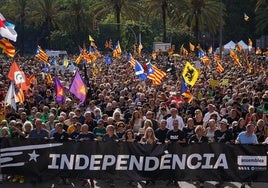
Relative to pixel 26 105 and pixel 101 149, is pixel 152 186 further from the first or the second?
pixel 26 105

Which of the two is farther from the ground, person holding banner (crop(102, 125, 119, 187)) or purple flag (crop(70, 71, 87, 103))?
purple flag (crop(70, 71, 87, 103))

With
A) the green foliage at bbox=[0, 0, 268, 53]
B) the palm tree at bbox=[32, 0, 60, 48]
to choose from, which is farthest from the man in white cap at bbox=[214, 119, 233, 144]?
the palm tree at bbox=[32, 0, 60, 48]

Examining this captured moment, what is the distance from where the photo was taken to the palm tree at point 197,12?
2216 inches

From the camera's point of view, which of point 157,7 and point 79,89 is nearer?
point 79,89

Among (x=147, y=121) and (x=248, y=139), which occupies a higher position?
(x=147, y=121)

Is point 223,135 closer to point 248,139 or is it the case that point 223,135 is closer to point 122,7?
point 248,139

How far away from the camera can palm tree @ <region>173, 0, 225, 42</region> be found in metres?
56.3

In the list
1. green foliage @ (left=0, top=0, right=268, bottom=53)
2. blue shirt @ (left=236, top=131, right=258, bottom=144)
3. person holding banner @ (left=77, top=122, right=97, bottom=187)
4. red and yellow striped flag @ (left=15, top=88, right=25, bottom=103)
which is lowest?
blue shirt @ (left=236, top=131, right=258, bottom=144)

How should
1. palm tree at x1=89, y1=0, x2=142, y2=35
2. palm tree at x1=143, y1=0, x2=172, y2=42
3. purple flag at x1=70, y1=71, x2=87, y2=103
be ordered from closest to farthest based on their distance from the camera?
purple flag at x1=70, y1=71, x2=87, y2=103, palm tree at x1=143, y1=0, x2=172, y2=42, palm tree at x1=89, y1=0, x2=142, y2=35

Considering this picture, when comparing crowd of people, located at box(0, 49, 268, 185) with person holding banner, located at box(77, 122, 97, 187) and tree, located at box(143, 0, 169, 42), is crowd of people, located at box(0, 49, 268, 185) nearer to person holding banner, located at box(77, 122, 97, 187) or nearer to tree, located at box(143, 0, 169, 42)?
person holding banner, located at box(77, 122, 97, 187)

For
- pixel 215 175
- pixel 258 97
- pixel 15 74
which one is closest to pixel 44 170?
pixel 215 175

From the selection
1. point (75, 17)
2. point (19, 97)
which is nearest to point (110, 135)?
point (19, 97)

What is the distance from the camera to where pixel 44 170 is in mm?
12891

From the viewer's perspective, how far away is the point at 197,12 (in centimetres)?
5691
